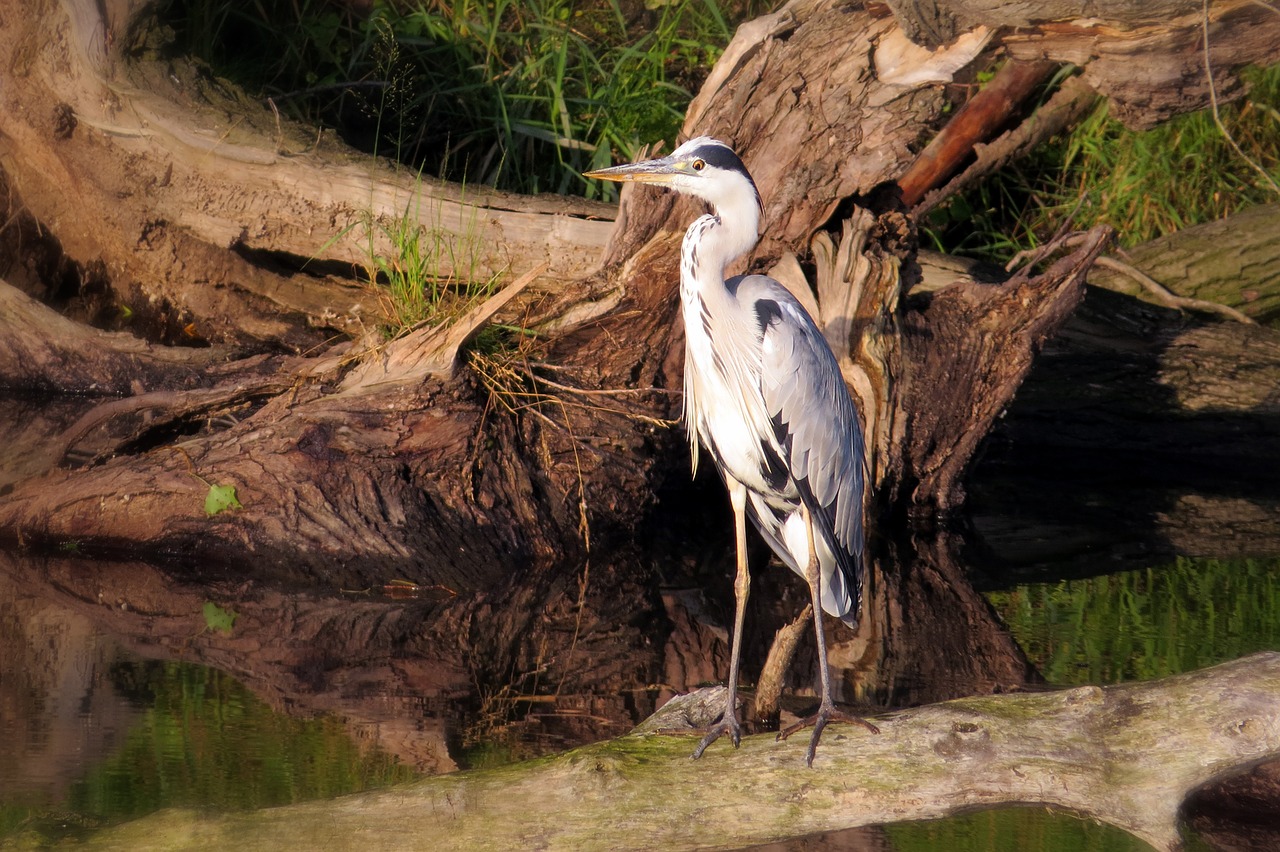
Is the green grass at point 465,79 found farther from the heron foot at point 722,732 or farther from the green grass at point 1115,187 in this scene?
the heron foot at point 722,732

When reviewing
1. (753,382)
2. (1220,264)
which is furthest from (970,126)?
(753,382)

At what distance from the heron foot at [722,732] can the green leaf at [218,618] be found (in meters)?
2.04

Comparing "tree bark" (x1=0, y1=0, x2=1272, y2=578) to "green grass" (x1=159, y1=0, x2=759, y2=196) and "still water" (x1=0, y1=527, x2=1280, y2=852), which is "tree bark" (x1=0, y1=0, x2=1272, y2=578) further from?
"green grass" (x1=159, y1=0, x2=759, y2=196)

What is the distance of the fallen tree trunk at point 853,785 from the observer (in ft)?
8.26

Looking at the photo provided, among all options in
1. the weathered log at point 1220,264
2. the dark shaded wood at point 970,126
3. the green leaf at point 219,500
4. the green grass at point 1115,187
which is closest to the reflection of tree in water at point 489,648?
the green leaf at point 219,500

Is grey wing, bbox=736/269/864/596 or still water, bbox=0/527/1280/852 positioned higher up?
grey wing, bbox=736/269/864/596

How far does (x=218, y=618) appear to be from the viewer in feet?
14.5

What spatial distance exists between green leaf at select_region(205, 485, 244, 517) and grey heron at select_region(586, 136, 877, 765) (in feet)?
7.08

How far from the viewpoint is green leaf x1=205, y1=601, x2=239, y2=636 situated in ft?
14.2

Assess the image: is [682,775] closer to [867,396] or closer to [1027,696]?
[1027,696]

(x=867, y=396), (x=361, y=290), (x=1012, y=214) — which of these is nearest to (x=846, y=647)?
(x=867, y=396)

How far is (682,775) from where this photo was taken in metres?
2.70

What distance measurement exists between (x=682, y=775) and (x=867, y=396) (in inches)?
121

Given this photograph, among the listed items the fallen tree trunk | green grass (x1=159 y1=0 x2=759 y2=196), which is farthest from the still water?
green grass (x1=159 y1=0 x2=759 y2=196)
